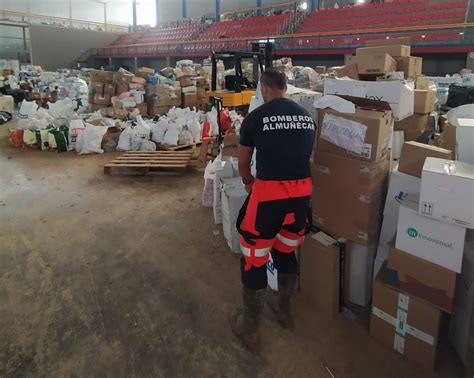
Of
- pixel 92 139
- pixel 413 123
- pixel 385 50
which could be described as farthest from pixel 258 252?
pixel 92 139

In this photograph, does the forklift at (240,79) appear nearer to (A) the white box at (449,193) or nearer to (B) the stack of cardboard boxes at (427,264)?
(B) the stack of cardboard boxes at (427,264)

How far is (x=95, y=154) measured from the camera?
5.20 meters

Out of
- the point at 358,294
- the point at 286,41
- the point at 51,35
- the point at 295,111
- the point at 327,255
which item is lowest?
the point at 358,294

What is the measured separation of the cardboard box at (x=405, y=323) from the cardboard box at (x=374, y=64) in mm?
1638

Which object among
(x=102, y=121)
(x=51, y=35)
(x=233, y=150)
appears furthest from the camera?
(x=51, y=35)

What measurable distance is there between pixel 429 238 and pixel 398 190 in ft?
1.19

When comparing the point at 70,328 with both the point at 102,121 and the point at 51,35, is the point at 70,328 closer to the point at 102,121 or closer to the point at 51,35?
the point at 102,121

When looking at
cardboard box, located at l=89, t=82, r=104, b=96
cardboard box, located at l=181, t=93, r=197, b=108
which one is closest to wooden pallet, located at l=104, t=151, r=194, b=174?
cardboard box, located at l=181, t=93, r=197, b=108

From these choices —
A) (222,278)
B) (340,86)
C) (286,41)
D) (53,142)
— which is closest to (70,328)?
(222,278)

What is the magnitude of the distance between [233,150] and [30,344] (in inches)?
82.3

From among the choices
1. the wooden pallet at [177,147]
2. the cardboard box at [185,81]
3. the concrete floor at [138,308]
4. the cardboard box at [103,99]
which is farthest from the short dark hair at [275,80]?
the cardboard box at [103,99]

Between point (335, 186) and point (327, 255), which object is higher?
point (335, 186)

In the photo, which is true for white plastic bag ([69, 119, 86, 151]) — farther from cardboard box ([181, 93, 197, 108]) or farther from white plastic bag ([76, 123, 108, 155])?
cardboard box ([181, 93, 197, 108])

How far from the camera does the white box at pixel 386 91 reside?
1.99m
